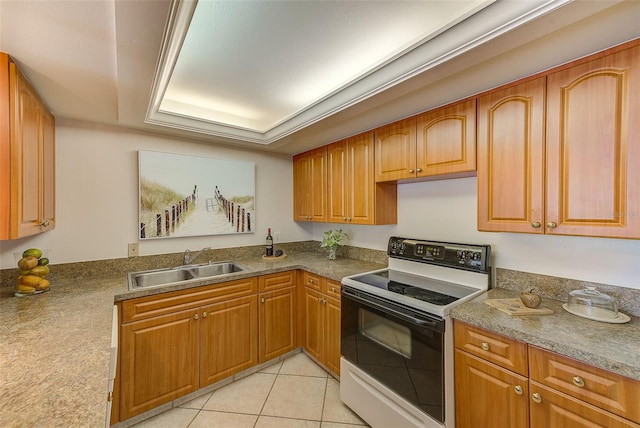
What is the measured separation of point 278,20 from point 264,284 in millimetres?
1910

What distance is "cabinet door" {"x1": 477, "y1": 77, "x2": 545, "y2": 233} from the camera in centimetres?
139

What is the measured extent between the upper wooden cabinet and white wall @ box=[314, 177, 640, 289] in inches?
12.2

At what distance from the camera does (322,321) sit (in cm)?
233

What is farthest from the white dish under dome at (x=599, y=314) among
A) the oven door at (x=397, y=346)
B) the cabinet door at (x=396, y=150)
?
the cabinet door at (x=396, y=150)

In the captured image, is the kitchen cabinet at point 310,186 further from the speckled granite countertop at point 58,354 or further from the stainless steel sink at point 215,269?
the speckled granite countertop at point 58,354

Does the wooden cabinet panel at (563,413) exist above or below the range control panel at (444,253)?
below

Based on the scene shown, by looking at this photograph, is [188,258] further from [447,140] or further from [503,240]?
[503,240]

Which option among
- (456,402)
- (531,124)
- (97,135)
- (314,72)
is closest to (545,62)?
(531,124)

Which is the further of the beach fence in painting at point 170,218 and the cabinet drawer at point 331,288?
the beach fence in painting at point 170,218

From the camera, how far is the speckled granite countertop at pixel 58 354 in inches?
27.8

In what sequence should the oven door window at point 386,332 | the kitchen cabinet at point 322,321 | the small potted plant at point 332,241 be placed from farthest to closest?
the small potted plant at point 332,241 < the kitchen cabinet at point 322,321 < the oven door window at point 386,332

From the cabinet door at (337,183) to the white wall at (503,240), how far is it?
34 centimetres

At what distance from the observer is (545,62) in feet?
4.22

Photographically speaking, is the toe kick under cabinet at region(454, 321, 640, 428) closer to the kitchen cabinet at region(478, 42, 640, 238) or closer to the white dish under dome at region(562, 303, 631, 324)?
the white dish under dome at region(562, 303, 631, 324)
